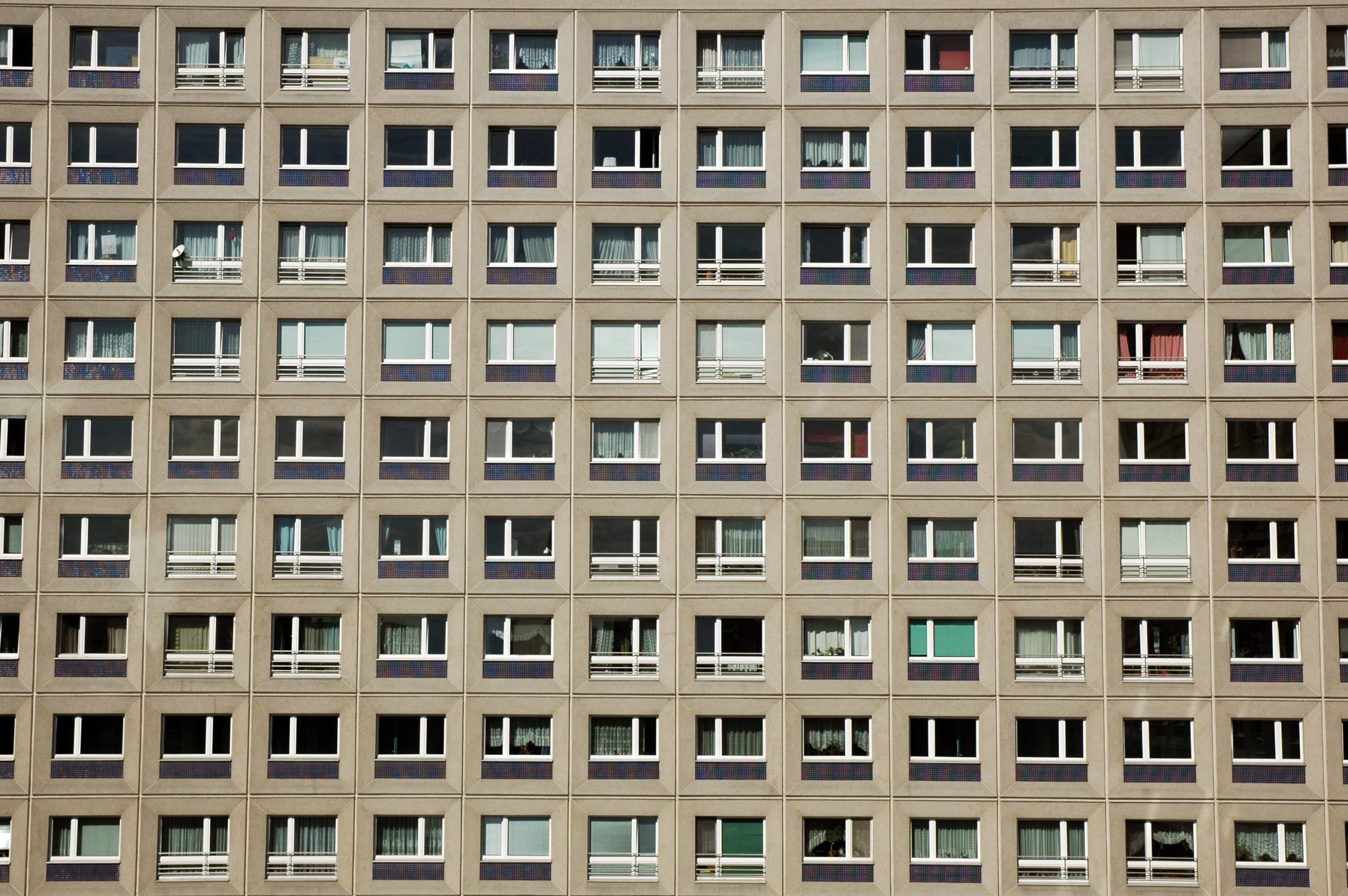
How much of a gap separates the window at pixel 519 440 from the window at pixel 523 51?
31.9ft

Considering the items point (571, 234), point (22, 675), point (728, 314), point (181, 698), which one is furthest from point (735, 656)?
point (22, 675)

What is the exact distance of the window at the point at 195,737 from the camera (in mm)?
31531

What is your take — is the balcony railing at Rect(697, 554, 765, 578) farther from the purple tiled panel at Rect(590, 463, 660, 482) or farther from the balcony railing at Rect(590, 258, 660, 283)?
the balcony railing at Rect(590, 258, 660, 283)

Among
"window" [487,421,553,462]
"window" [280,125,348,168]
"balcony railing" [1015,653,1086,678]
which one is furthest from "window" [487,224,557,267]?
"balcony railing" [1015,653,1086,678]

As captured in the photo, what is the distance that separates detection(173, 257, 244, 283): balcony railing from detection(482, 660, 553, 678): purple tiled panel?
486 inches

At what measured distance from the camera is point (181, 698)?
103 feet

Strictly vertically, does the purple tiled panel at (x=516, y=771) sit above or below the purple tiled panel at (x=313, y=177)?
below

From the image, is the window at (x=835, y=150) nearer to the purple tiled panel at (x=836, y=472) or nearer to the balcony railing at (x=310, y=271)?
the purple tiled panel at (x=836, y=472)

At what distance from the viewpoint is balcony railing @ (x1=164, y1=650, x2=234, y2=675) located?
31734 mm

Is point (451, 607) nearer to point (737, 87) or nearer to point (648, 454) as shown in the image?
point (648, 454)

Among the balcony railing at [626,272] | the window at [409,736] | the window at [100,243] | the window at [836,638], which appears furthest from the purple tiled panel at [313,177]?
the window at [836,638]

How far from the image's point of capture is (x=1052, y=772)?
103ft

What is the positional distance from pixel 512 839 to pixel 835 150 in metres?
20.2

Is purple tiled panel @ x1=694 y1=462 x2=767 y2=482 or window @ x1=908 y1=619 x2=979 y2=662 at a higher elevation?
purple tiled panel @ x1=694 y1=462 x2=767 y2=482
